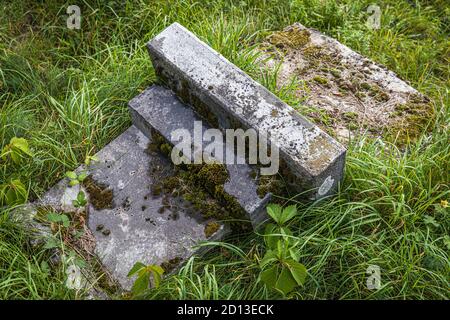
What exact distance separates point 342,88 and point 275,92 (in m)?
0.61

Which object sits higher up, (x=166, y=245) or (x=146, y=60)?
(x=146, y=60)

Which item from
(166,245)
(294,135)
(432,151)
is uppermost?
(294,135)

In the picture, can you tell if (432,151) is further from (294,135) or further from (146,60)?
(146,60)

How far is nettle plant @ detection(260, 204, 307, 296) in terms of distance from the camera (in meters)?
2.36

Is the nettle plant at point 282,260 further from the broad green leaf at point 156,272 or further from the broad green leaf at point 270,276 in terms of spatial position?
the broad green leaf at point 156,272

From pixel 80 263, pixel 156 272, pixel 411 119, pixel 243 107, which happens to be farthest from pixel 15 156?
pixel 411 119

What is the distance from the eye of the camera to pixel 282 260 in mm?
2377

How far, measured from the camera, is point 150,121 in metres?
3.15

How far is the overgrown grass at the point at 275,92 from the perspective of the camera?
260cm

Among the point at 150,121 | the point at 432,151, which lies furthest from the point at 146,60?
the point at 432,151

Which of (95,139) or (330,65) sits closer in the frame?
(95,139)

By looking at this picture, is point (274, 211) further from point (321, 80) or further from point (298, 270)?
point (321, 80)

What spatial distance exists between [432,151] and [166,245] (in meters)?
1.81

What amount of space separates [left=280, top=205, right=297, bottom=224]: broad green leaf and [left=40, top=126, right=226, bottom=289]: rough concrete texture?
413 mm
